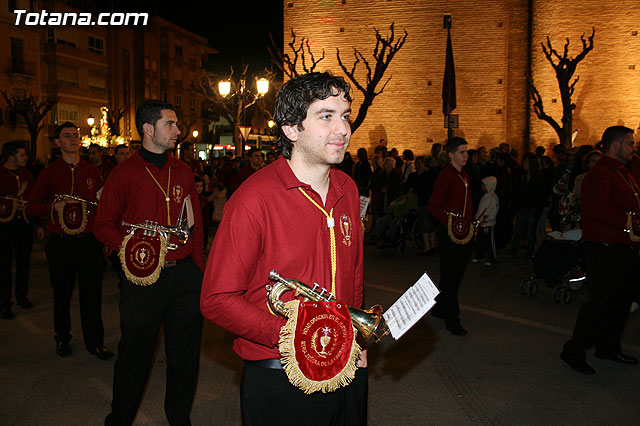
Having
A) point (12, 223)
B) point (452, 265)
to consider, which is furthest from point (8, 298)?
point (452, 265)

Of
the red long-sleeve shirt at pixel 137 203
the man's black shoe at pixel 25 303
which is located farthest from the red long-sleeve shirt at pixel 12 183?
the red long-sleeve shirt at pixel 137 203

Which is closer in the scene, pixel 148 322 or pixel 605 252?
pixel 148 322

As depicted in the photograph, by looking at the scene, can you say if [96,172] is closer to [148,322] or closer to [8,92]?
[148,322]

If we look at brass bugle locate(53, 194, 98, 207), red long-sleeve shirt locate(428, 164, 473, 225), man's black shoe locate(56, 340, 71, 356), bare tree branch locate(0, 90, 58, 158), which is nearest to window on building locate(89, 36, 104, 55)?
bare tree branch locate(0, 90, 58, 158)

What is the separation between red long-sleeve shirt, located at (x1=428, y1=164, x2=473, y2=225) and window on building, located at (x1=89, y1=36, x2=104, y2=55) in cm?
5379

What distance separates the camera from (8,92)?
42.8 meters

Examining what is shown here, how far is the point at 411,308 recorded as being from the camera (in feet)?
7.93

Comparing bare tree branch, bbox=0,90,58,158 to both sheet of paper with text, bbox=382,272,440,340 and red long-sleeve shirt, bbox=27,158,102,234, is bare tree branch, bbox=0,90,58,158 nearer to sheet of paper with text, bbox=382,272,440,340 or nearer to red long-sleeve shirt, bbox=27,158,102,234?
red long-sleeve shirt, bbox=27,158,102,234

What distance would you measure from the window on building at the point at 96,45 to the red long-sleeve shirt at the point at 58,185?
52.8 m

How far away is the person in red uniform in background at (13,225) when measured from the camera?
7648mm

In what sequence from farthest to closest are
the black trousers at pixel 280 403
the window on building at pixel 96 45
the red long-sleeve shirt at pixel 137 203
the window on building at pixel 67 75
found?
the window on building at pixel 96 45, the window on building at pixel 67 75, the red long-sleeve shirt at pixel 137 203, the black trousers at pixel 280 403

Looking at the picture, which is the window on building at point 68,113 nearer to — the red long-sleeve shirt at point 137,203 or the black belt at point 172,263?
the red long-sleeve shirt at point 137,203

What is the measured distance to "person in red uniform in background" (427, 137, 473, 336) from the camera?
22.6 ft

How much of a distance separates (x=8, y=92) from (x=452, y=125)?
36.5 metres
